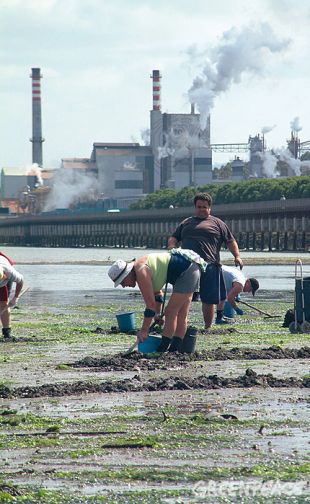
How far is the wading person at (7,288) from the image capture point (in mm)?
17266

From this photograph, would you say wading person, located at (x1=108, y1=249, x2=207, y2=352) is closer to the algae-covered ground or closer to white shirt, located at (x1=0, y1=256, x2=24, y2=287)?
the algae-covered ground

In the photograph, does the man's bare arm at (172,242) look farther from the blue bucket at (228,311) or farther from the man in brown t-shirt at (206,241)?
the blue bucket at (228,311)

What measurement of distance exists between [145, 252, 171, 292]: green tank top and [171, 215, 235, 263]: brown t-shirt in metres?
3.80

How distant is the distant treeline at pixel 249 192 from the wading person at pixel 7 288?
117 m

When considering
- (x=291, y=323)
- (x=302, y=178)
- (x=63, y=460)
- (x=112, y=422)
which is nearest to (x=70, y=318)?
(x=291, y=323)

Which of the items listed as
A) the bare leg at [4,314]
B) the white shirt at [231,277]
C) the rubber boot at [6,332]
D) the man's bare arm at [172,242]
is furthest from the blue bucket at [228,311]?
the bare leg at [4,314]

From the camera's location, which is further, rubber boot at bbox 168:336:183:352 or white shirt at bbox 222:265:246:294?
white shirt at bbox 222:265:246:294

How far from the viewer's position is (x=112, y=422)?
10.2m

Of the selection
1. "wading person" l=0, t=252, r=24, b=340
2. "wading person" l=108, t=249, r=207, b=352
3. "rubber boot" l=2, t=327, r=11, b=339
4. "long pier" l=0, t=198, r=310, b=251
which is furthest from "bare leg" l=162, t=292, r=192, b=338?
"long pier" l=0, t=198, r=310, b=251

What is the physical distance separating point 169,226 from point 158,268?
138 meters

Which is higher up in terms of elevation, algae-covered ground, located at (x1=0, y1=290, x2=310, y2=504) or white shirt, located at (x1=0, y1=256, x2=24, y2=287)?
white shirt, located at (x1=0, y1=256, x2=24, y2=287)

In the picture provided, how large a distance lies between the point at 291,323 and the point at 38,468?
34.9 ft

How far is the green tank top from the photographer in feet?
45.9

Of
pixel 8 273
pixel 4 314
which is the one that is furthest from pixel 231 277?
pixel 8 273
